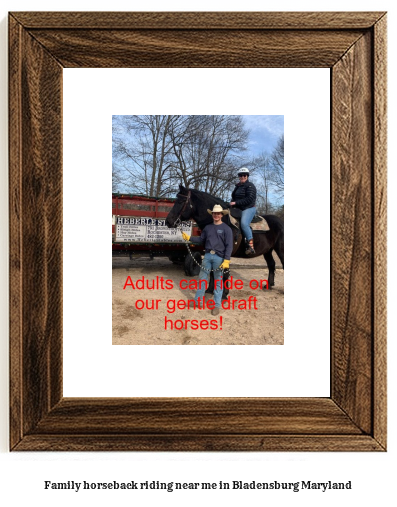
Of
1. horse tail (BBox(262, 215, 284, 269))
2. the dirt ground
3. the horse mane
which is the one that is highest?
the horse mane

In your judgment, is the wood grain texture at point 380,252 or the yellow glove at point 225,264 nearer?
the wood grain texture at point 380,252

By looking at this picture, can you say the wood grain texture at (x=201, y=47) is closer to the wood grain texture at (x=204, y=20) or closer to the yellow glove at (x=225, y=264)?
the wood grain texture at (x=204, y=20)

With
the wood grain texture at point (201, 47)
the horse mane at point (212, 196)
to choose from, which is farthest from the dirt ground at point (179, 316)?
the wood grain texture at point (201, 47)

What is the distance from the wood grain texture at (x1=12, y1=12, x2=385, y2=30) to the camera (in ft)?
3.50

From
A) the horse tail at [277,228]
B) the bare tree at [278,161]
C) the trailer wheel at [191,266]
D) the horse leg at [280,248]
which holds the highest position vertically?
the bare tree at [278,161]

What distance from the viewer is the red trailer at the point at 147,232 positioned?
1.09m

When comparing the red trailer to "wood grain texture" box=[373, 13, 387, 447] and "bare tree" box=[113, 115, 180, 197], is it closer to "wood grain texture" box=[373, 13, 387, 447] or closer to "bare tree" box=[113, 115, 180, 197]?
"bare tree" box=[113, 115, 180, 197]

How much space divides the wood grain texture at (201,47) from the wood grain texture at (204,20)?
0.05 feet

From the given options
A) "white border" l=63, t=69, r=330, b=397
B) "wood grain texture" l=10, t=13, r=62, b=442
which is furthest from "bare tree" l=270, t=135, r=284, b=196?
"wood grain texture" l=10, t=13, r=62, b=442

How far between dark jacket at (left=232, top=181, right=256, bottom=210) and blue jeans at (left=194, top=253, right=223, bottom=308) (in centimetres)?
19

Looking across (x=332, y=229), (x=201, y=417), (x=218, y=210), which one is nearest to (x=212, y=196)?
(x=218, y=210)
